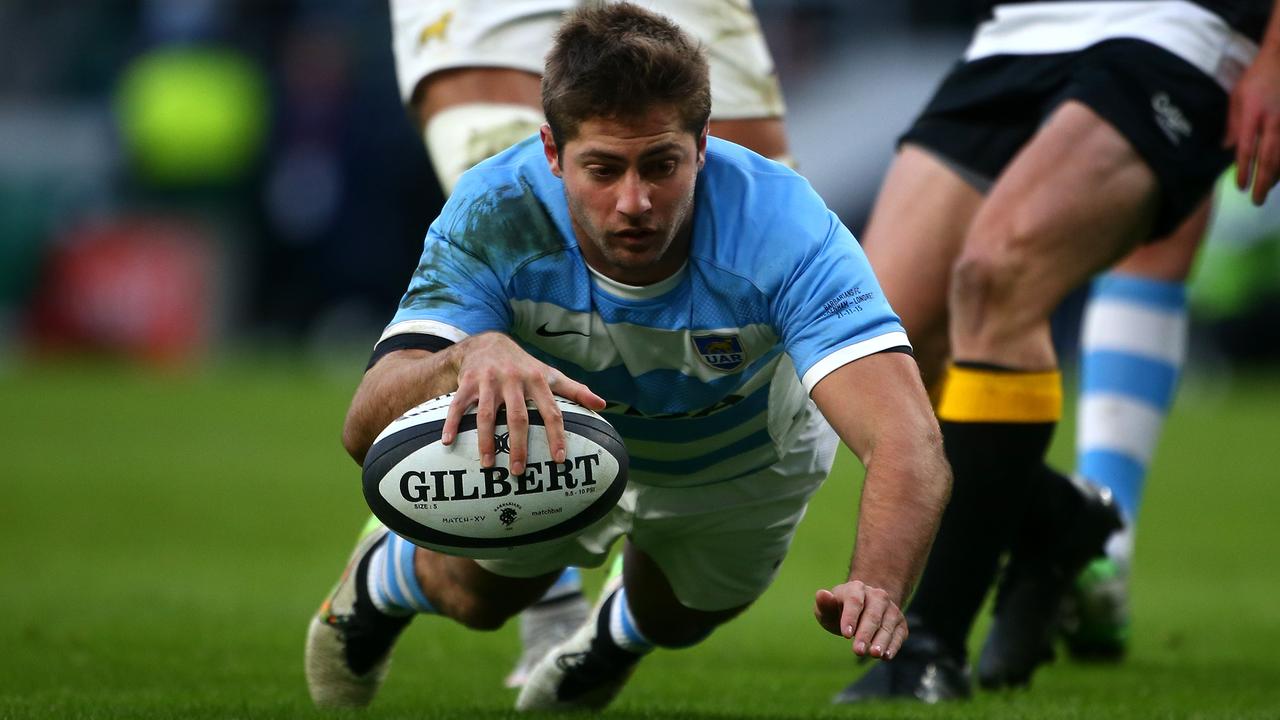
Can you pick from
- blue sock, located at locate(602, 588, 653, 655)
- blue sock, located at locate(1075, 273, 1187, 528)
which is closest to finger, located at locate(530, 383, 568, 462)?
blue sock, located at locate(602, 588, 653, 655)

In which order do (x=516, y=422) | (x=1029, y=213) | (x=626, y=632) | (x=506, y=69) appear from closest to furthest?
(x=516, y=422), (x=626, y=632), (x=1029, y=213), (x=506, y=69)

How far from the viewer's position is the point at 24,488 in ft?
28.3

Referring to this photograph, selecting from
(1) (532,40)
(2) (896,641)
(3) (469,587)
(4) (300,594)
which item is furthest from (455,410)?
(4) (300,594)

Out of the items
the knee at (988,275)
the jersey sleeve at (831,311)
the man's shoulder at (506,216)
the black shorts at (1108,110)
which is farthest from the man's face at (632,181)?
the black shorts at (1108,110)

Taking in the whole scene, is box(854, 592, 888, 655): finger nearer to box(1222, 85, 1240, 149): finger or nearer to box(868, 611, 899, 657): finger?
box(868, 611, 899, 657): finger

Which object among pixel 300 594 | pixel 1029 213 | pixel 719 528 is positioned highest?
pixel 1029 213

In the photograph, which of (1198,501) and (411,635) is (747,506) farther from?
(1198,501)

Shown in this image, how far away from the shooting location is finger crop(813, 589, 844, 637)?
2.82 metres

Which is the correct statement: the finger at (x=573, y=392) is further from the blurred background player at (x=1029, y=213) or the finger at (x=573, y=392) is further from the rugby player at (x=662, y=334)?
the blurred background player at (x=1029, y=213)

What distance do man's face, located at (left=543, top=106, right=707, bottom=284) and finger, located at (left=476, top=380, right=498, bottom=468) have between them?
0.39 metres

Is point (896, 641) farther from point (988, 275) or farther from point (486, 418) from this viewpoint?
point (988, 275)

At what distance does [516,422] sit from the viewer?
2951 mm

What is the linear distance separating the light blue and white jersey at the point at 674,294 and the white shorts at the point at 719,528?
0.26 m

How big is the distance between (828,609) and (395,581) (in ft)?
4.36
